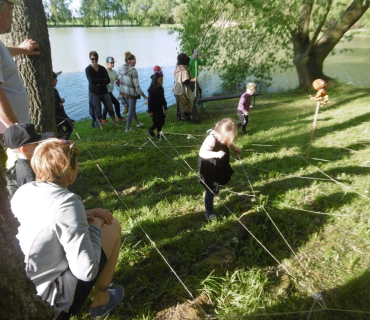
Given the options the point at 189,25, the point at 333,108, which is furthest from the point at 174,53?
the point at 333,108

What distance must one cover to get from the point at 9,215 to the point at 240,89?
1137 centimetres

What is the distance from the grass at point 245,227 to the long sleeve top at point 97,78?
4.51 ft

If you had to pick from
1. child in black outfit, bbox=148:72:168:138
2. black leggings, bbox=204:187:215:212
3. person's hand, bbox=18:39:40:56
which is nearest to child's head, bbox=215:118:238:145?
black leggings, bbox=204:187:215:212

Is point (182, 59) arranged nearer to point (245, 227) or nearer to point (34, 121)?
point (34, 121)

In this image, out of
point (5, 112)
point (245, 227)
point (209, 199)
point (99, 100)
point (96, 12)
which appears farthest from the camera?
point (96, 12)

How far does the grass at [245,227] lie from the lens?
2123mm

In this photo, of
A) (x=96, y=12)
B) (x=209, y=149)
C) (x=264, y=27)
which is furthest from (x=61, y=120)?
(x=96, y=12)

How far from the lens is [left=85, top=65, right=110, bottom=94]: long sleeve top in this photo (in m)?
5.93

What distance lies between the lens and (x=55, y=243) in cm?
145

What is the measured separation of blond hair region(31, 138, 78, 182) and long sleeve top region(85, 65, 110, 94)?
15.6 ft

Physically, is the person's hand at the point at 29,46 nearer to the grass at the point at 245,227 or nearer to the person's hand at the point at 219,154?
the grass at the point at 245,227

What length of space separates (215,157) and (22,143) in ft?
5.66

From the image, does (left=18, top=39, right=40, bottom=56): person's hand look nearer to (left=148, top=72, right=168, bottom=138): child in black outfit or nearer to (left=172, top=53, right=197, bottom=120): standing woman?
(left=148, top=72, right=168, bottom=138): child in black outfit

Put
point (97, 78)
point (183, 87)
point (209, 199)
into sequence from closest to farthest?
point (209, 199) < point (97, 78) < point (183, 87)
